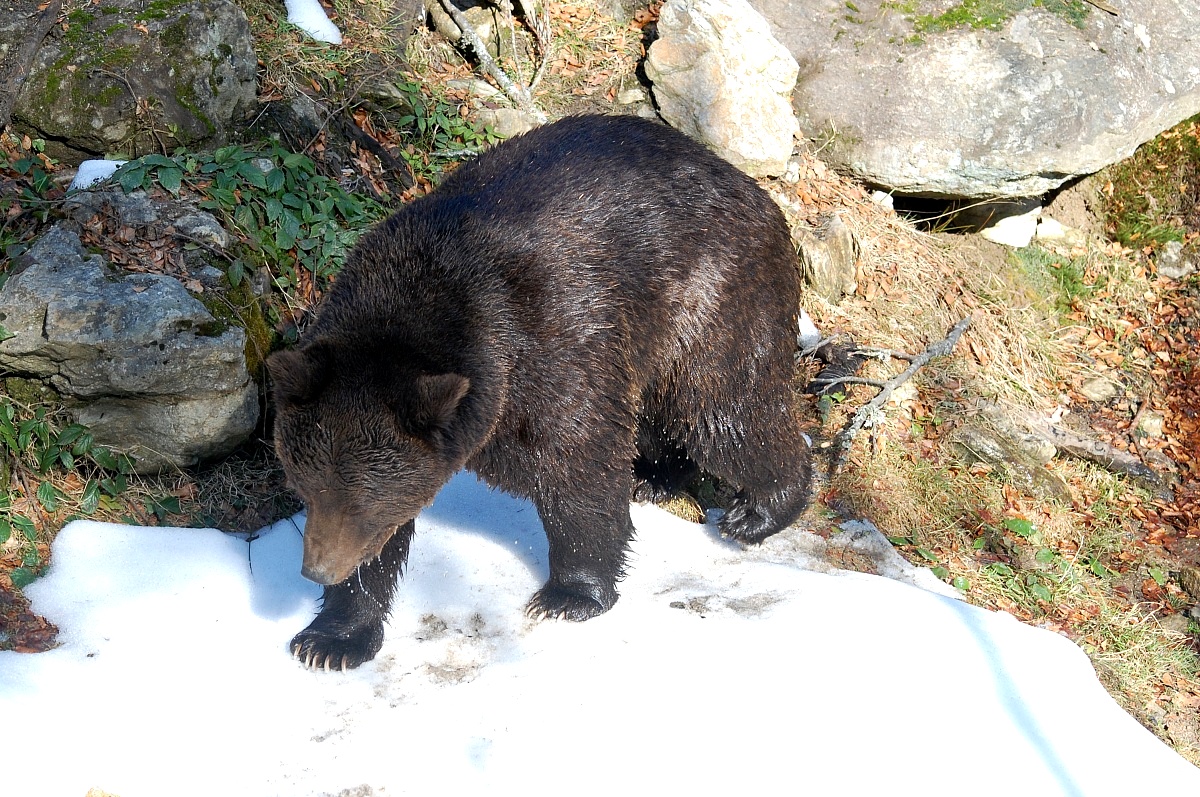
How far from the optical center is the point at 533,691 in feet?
15.6

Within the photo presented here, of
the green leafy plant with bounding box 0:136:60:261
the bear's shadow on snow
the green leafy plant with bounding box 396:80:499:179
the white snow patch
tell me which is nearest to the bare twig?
the bear's shadow on snow

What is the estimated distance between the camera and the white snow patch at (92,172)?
620cm

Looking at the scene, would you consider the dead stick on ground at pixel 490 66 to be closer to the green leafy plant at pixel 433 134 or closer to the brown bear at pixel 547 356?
the green leafy plant at pixel 433 134

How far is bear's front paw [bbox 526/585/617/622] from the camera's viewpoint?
5262 mm

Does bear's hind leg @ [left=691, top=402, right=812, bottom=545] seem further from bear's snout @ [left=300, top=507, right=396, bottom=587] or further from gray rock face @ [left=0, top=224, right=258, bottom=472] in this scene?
gray rock face @ [left=0, top=224, right=258, bottom=472]

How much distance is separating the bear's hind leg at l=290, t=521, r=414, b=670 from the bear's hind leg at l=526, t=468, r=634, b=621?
746mm

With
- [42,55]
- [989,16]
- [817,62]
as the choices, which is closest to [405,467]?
[42,55]

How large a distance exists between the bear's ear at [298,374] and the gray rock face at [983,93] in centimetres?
663

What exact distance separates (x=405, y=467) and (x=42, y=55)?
4443 millimetres

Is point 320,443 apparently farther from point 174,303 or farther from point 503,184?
point 174,303

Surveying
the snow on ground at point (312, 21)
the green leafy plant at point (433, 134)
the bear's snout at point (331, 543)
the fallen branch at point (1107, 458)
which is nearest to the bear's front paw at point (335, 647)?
the bear's snout at point (331, 543)

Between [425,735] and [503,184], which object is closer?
[425,735]

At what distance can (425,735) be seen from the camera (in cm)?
454

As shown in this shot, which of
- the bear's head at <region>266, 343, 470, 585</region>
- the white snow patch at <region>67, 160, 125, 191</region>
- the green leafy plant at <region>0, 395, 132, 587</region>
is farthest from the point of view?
the white snow patch at <region>67, 160, 125, 191</region>
